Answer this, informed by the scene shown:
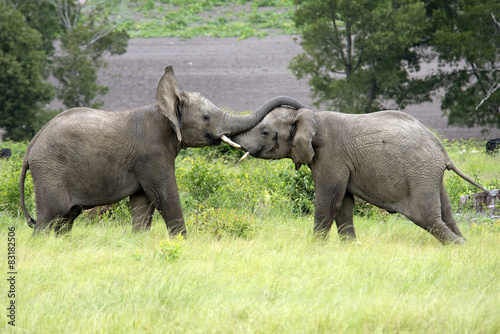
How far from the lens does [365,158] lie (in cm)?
667

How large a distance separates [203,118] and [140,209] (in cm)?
134

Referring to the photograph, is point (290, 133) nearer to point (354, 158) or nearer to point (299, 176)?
point (354, 158)

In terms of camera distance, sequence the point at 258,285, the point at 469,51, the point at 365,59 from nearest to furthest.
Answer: the point at 258,285
the point at 469,51
the point at 365,59

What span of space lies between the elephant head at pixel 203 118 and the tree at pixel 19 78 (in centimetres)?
1415

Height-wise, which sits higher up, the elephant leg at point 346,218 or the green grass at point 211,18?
the elephant leg at point 346,218

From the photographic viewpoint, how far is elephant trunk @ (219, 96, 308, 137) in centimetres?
701

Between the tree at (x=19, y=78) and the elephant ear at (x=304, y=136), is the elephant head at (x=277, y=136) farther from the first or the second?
the tree at (x=19, y=78)

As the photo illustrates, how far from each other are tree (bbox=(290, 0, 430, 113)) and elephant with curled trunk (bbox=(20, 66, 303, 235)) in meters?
13.0

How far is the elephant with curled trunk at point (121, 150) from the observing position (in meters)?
6.79

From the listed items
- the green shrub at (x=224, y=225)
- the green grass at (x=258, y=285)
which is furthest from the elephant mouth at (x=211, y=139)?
the green grass at (x=258, y=285)

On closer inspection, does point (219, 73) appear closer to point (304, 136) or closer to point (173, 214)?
point (173, 214)

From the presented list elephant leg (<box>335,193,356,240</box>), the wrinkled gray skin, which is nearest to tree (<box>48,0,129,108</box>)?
the wrinkled gray skin

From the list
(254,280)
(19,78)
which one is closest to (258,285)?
(254,280)

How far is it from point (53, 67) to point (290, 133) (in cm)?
1750
